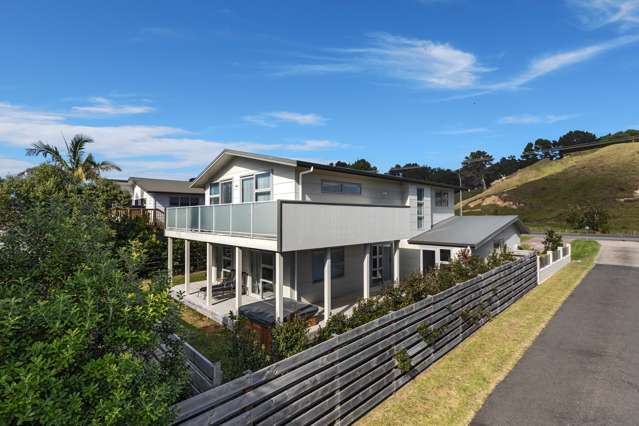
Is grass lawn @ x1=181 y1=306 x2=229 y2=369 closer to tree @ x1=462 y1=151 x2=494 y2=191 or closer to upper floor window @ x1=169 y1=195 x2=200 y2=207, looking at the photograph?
upper floor window @ x1=169 y1=195 x2=200 y2=207

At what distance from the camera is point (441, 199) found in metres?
21.5

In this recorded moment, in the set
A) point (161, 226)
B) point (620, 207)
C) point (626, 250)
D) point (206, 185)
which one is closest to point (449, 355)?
point (206, 185)

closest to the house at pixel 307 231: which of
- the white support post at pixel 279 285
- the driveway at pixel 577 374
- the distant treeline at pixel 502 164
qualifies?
the white support post at pixel 279 285

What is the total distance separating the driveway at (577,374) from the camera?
583 cm

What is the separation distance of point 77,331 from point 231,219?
9.83 m

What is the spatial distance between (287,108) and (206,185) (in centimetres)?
845

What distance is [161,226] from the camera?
22906 millimetres

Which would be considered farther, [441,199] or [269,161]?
[441,199]

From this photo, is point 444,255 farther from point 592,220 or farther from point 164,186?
point 592,220

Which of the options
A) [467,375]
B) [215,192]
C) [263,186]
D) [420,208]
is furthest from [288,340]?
[420,208]

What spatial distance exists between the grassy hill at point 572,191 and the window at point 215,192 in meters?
54.1

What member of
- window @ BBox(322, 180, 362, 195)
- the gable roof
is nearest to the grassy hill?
the gable roof

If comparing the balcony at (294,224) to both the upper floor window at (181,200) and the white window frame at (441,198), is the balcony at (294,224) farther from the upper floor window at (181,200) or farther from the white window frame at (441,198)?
the upper floor window at (181,200)

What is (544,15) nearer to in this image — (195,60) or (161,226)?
(195,60)
